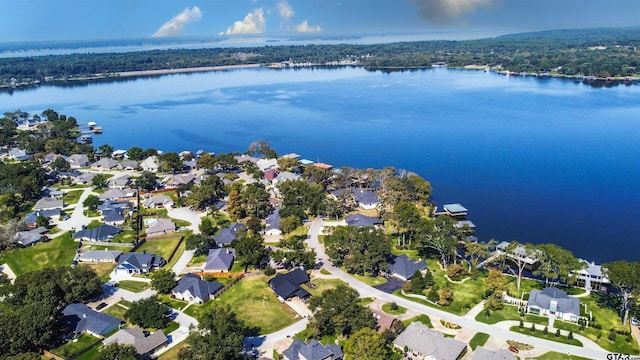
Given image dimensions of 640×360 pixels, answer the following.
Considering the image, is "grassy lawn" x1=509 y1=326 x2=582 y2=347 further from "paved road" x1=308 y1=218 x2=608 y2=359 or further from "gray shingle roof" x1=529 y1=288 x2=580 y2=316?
"gray shingle roof" x1=529 y1=288 x2=580 y2=316

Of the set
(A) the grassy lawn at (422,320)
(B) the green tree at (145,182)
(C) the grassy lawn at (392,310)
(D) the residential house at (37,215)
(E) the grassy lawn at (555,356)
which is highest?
(B) the green tree at (145,182)

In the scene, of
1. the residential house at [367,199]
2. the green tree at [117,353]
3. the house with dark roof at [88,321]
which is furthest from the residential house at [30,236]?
the residential house at [367,199]

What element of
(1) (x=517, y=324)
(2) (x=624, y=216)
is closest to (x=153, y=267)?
(1) (x=517, y=324)

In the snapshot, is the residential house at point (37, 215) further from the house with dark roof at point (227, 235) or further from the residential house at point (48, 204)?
the house with dark roof at point (227, 235)

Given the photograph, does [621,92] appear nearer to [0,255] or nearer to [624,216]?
[624,216]

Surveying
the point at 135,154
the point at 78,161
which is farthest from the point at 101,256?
the point at 78,161

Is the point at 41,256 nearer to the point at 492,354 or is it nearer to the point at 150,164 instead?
the point at 150,164
